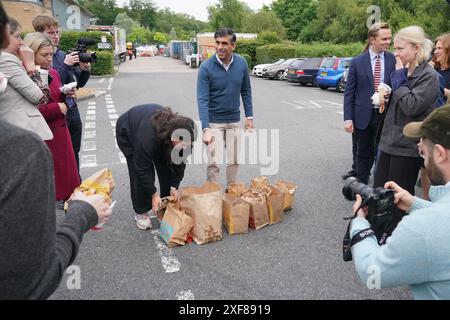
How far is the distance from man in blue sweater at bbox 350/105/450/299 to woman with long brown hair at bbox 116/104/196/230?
174 centimetres

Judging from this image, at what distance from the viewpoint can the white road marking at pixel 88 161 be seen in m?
6.10

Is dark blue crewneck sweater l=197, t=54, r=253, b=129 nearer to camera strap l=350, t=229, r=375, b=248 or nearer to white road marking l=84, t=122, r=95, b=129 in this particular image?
camera strap l=350, t=229, r=375, b=248

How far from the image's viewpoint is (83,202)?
5.08 ft

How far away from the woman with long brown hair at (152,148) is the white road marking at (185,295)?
92cm

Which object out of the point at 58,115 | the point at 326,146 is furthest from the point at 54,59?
the point at 326,146

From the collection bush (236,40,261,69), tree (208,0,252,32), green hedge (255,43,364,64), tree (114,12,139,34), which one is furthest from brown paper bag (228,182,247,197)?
tree (114,12,139,34)

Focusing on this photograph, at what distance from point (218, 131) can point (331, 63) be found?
13947mm

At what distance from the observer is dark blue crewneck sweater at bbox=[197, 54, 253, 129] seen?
4.27 m

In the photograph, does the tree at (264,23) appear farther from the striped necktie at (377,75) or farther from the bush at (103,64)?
the striped necktie at (377,75)

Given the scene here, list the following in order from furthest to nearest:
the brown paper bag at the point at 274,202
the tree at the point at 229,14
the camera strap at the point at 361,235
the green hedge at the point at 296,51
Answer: the tree at the point at 229,14
the green hedge at the point at 296,51
the brown paper bag at the point at 274,202
the camera strap at the point at 361,235

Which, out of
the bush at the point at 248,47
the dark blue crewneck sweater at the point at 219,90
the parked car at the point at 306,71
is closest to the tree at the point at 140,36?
the bush at the point at 248,47

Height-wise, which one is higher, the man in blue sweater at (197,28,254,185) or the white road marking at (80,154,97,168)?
the man in blue sweater at (197,28,254,185)

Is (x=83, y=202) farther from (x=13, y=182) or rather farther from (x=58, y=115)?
(x=58, y=115)

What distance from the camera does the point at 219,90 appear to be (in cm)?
432
